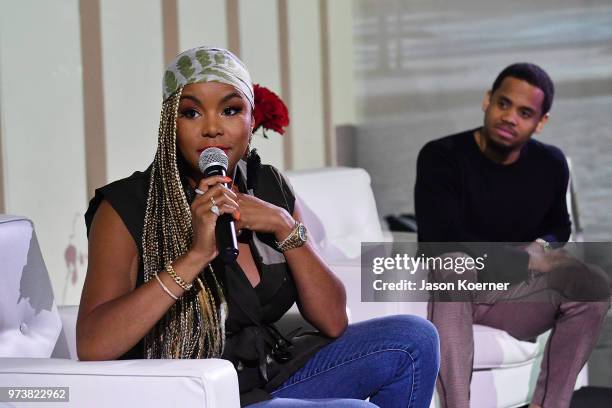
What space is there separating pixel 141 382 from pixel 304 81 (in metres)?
3.28

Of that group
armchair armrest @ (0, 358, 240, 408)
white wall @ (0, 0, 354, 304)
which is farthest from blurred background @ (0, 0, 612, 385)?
armchair armrest @ (0, 358, 240, 408)

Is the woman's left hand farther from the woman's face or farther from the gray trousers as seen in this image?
the gray trousers

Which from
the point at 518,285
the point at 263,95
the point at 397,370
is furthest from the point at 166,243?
the point at 518,285

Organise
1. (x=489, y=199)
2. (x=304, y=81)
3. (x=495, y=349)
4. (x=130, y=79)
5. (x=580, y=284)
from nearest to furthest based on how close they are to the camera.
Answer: (x=495, y=349)
(x=580, y=284)
(x=489, y=199)
(x=130, y=79)
(x=304, y=81)

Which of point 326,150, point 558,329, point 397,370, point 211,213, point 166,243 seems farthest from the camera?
point 326,150

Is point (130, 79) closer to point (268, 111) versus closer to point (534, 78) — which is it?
point (268, 111)

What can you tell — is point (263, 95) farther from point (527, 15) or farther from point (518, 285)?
point (527, 15)

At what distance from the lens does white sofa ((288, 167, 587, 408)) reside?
2891 mm

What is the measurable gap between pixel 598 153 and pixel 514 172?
1.54m

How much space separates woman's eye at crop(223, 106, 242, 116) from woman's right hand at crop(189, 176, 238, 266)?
0.21 meters

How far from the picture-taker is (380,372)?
182 centimetres

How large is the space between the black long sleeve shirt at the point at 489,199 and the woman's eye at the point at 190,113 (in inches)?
56.8

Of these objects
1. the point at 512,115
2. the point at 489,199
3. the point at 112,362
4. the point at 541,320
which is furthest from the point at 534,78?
the point at 112,362

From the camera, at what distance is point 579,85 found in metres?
4.58
